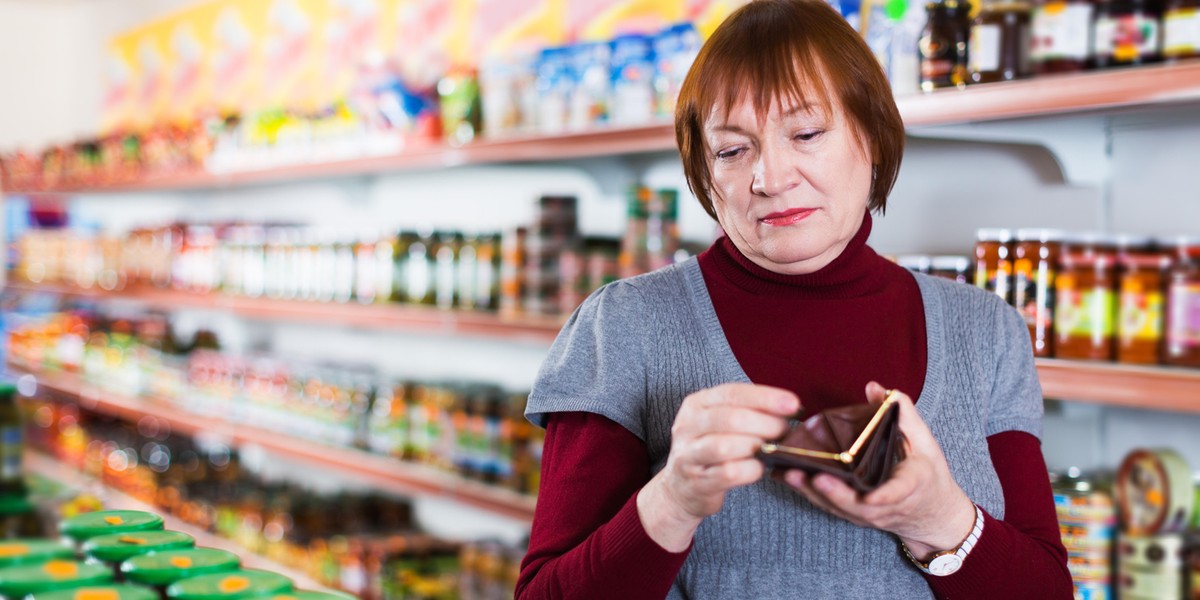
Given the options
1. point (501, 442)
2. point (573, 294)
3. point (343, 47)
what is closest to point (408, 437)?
point (501, 442)

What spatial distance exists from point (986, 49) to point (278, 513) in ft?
10.1

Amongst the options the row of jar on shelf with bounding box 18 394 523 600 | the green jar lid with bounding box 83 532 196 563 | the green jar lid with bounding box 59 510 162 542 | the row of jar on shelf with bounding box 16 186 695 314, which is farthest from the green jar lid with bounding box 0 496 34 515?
the row of jar on shelf with bounding box 16 186 695 314

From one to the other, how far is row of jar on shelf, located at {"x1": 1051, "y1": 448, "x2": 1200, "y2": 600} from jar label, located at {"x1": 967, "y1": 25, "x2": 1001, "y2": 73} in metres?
0.65

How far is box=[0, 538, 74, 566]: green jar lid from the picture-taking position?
4.75 feet

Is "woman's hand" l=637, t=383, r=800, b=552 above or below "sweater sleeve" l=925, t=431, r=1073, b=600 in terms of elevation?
above

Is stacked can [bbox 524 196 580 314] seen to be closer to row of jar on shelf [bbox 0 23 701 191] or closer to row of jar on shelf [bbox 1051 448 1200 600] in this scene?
row of jar on shelf [bbox 0 23 701 191]

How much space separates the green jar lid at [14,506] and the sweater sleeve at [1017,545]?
1.73 m

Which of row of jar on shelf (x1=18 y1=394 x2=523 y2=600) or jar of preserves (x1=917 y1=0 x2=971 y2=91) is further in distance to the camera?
row of jar on shelf (x1=18 y1=394 x2=523 y2=600)

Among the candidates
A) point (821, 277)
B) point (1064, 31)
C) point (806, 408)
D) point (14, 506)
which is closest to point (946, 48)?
point (1064, 31)

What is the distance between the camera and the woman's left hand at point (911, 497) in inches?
40.2

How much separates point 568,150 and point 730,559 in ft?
5.12

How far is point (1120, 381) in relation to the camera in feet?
5.43

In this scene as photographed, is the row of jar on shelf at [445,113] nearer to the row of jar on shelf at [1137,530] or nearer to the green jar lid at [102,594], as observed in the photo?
the row of jar on shelf at [1137,530]

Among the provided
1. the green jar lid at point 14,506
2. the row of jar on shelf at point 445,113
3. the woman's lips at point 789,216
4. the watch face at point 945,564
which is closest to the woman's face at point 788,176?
the woman's lips at point 789,216
